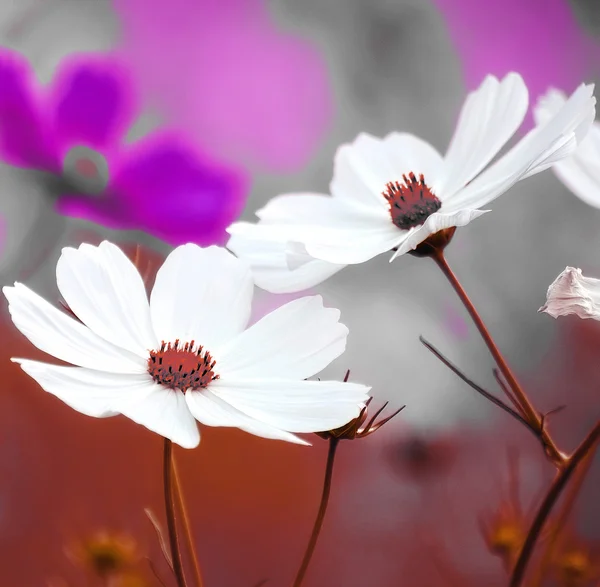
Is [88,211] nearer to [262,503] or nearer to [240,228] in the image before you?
[240,228]

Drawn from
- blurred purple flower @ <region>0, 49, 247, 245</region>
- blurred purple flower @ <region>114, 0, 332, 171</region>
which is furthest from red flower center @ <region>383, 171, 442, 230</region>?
blurred purple flower @ <region>114, 0, 332, 171</region>

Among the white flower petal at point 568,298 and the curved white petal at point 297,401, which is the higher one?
the white flower petal at point 568,298

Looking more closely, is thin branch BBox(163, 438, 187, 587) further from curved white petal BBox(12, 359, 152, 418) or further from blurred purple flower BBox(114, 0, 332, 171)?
blurred purple flower BBox(114, 0, 332, 171)

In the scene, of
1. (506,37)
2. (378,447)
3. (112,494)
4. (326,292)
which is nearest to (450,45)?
(506,37)

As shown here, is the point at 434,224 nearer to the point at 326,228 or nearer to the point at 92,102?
the point at 326,228

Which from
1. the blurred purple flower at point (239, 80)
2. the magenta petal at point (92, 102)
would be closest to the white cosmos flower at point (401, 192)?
the magenta petal at point (92, 102)

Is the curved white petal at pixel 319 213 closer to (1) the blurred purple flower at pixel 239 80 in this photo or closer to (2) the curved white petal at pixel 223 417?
(2) the curved white petal at pixel 223 417
